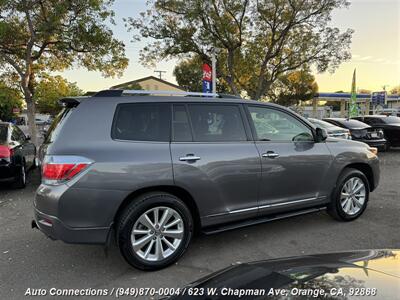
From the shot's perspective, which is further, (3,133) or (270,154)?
(3,133)

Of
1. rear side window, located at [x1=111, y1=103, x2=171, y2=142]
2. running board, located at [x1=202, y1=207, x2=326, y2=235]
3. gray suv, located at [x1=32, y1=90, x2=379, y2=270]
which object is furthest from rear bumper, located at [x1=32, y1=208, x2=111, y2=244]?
running board, located at [x1=202, y1=207, x2=326, y2=235]

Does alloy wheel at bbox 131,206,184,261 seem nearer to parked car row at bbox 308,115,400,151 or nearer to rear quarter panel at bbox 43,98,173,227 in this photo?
rear quarter panel at bbox 43,98,173,227


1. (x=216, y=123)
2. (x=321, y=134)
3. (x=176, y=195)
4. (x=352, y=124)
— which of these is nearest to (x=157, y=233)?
(x=176, y=195)

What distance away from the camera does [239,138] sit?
4.01m

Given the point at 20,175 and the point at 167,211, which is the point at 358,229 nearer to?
the point at 167,211

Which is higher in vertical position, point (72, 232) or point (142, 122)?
point (142, 122)

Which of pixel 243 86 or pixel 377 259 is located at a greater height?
pixel 243 86

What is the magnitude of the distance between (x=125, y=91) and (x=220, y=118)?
1.13m

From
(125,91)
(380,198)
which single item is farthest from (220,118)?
(380,198)

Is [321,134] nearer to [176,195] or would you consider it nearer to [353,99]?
[176,195]

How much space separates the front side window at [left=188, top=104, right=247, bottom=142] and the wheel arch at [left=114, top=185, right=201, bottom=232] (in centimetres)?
60

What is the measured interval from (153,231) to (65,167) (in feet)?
3.50

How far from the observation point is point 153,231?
345cm

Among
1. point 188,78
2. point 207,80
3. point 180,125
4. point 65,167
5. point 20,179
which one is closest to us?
point 65,167
